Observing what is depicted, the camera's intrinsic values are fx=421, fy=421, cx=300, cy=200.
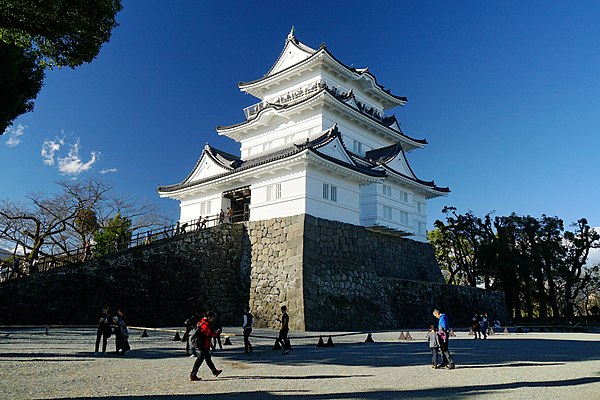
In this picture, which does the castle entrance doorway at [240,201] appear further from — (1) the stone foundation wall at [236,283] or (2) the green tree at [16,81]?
(2) the green tree at [16,81]

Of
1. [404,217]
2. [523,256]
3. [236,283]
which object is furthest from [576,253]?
[236,283]

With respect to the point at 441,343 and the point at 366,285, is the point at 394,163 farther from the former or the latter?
the point at 441,343

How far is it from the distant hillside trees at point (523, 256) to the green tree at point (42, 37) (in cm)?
3854

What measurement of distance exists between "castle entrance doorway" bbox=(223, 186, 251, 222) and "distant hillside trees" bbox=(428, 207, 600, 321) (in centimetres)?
2378

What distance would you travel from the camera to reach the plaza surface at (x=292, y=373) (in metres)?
7.20

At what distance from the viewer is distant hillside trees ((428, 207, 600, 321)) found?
39688mm

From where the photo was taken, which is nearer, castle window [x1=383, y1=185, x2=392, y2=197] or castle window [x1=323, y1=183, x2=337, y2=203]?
castle window [x1=323, y1=183, x2=337, y2=203]

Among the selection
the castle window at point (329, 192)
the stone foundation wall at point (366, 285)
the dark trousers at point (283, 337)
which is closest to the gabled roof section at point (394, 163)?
the stone foundation wall at point (366, 285)

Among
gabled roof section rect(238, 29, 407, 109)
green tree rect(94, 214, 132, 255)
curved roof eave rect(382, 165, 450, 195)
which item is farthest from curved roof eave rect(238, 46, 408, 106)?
green tree rect(94, 214, 132, 255)

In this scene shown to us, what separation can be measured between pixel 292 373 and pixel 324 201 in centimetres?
1496

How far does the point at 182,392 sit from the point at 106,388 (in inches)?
54.5

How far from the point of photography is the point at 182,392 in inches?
283

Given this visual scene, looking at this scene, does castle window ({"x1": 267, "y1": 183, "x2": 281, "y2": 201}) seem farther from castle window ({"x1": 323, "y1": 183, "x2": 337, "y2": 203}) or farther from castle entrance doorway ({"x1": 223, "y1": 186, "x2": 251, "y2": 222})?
castle window ({"x1": 323, "y1": 183, "x2": 337, "y2": 203})

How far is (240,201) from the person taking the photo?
28.3 m
